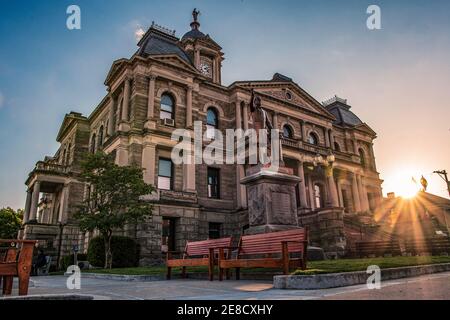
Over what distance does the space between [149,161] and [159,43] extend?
453 inches

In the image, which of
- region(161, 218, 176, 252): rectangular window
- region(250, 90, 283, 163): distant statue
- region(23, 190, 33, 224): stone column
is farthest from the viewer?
region(23, 190, 33, 224): stone column

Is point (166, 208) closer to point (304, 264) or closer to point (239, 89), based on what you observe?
point (239, 89)

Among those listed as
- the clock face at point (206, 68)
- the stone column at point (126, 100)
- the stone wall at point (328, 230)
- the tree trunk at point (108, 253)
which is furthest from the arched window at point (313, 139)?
the tree trunk at point (108, 253)

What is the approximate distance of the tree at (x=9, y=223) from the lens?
49.0m

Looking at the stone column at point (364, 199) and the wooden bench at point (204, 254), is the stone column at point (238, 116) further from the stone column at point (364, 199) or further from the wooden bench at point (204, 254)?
the wooden bench at point (204, 254)

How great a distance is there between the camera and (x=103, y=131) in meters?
30.6

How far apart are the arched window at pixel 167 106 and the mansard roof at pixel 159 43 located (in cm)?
351

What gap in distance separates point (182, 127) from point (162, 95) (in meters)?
3.13

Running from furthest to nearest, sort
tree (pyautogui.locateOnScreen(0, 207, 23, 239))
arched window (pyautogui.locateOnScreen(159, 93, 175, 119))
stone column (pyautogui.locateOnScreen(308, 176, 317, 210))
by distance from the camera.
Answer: tree (pyautogui.locateOnScreen(0, 207, 23, 239)) < stone column (pyautogui.locateOnScreen(308, 176, 317, 210)) < arched window (pyautogui.locateOnScreen(159, 93, 175, 119))

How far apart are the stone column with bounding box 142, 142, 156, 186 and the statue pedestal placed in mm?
12509

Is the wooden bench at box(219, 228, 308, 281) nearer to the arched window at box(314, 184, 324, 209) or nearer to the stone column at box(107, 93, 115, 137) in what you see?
the stone column at box(107, 93, 115, 137)

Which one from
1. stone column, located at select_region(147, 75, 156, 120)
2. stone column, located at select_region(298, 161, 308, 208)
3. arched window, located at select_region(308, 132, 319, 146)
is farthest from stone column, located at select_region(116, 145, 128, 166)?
arched window, located at select_region(308, 132, 319, 146)

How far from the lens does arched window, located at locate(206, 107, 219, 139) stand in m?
28.4
